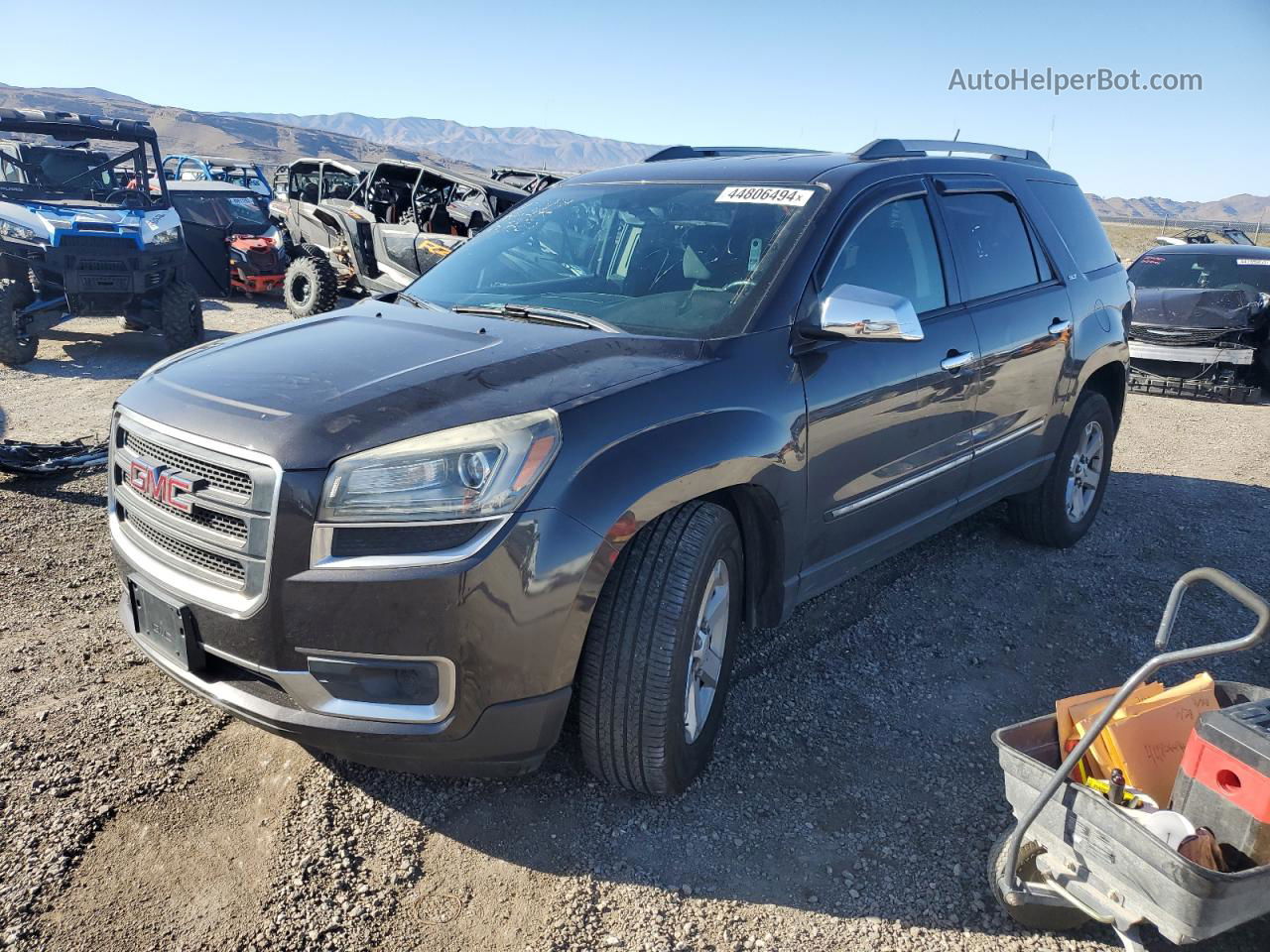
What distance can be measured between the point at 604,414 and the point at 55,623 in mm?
2621

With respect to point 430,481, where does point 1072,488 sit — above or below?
below

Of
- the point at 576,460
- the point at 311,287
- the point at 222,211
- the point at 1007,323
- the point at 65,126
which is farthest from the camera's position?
the point at 222,211

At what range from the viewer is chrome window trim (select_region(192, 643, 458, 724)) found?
2268 millimetres

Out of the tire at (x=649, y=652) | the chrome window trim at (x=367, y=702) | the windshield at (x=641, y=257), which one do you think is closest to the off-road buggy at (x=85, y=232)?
the windshield at (x=641, y=257)

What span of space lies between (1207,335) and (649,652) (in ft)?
32.1

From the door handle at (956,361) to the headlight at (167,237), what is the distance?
857 cm

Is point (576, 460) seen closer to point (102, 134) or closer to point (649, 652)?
point (649, 652)

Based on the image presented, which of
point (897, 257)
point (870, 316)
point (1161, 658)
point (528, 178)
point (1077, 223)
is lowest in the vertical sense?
point (1161, 658)

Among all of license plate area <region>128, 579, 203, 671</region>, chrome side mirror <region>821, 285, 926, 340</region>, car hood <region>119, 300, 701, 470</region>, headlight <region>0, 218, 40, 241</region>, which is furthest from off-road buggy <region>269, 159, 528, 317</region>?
license plate area <region>128, 579, 203, 671</region>

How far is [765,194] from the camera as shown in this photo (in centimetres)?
343

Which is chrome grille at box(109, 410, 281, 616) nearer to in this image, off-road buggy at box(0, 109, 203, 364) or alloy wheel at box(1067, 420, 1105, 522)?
alloy wheel at box(1067, 420, 1105, 522)

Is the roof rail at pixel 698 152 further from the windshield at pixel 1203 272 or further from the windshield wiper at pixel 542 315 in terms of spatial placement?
the windshield at pixel 1203 272

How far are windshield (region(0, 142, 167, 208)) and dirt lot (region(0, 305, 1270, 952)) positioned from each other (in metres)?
6.80

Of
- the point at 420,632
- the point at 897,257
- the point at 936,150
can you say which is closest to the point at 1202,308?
the point at 936,150
